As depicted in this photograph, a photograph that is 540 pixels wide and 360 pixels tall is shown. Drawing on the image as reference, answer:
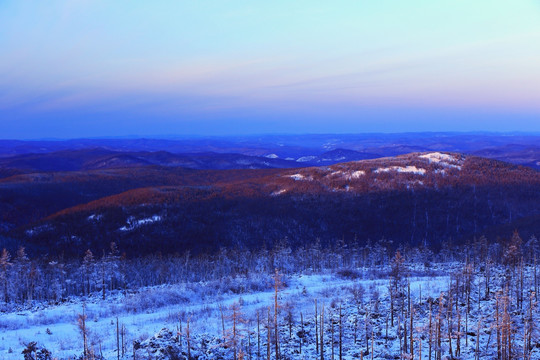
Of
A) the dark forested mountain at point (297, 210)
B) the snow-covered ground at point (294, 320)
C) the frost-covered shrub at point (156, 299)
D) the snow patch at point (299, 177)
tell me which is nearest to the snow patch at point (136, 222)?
the dark forested mountain at point (297, 210)

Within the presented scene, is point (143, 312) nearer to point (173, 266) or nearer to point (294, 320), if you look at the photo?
point (294, 320)

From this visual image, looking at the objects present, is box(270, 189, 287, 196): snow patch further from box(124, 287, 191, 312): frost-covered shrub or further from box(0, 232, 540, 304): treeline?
box(124, 287, 191, 312): frost-covered shrub

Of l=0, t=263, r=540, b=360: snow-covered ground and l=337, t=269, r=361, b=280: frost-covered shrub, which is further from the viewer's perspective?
l=337, t=269, r=361, b=280: frost-covered shrub

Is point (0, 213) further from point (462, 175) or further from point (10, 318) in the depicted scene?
point (462, 175)

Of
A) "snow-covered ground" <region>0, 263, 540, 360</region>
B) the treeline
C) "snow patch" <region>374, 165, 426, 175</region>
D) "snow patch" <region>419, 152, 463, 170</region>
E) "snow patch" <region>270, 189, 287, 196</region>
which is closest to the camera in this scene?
"snow-covered ground" <region>0, 263, 540, 360</region>

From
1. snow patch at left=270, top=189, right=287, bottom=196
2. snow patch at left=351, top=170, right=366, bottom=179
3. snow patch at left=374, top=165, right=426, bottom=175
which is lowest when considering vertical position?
snow patch at left=270, top=189, right=287, bottom=196

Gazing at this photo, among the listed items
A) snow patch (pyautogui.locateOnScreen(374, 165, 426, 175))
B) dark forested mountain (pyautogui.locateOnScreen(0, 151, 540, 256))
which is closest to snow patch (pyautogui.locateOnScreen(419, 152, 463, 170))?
dark forested mountain (pyautogui.locateOnScreen(0, 151, 540, 256))

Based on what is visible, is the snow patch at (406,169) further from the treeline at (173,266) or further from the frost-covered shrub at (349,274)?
the frost-covered shrub at (349,274)
